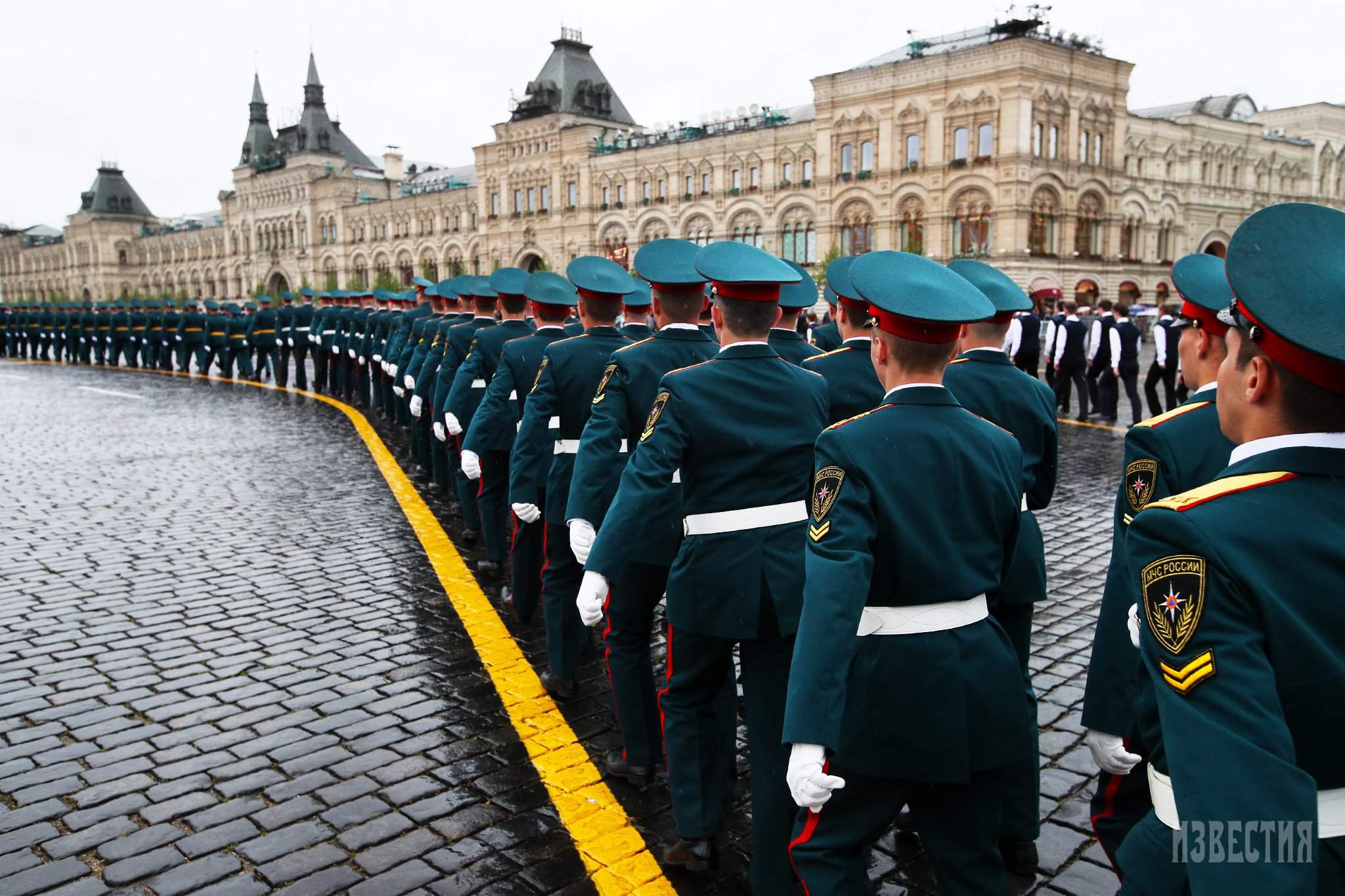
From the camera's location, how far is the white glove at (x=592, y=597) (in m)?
3.44

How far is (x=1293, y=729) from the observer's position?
1560 millimetres

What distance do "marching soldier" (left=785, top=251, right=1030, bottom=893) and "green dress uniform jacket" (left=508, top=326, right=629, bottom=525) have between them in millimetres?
2787

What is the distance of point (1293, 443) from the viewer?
161cm

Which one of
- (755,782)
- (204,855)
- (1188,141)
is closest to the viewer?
(755,782)

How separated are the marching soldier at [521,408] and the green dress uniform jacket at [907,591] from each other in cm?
352

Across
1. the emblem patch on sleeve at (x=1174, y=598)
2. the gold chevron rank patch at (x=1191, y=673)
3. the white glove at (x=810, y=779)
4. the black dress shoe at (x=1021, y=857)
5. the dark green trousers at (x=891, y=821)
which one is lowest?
the black dress shoe at (x=1021, y=857)

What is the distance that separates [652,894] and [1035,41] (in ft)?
137

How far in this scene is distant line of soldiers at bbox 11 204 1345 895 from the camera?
60.7 inches

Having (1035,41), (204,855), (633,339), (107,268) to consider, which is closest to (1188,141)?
(1035,41)

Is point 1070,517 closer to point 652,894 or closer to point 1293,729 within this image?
point 652,894

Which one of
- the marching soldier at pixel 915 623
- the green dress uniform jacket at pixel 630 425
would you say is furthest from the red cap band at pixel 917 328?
the green dress uniform jacket at pixel 630 425

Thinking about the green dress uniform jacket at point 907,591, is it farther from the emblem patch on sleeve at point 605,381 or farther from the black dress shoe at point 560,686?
the black dress shoe at point 560,686

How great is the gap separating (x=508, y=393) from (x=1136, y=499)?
13.2 ft

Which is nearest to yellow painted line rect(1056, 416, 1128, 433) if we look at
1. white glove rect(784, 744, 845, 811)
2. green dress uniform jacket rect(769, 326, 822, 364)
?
green dress uniform jacket rect(769, 326, 822, 364)
